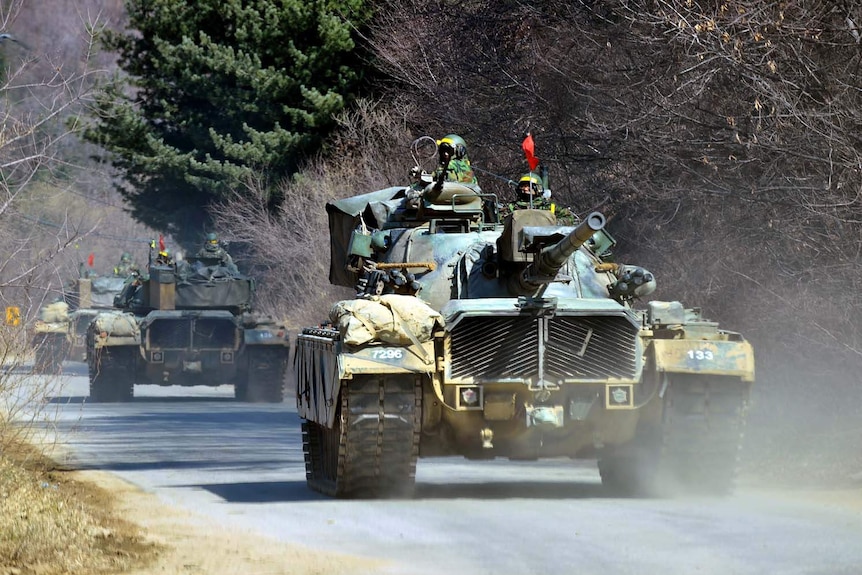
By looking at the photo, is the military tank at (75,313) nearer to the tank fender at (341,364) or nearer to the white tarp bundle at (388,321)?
the tank fender at (341,364)

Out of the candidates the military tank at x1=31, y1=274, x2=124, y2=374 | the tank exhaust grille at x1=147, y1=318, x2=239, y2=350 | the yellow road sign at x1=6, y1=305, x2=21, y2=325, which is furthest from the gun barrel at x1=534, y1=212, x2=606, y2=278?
the military tank at x1=31, y1=274, x2=124, y2=374

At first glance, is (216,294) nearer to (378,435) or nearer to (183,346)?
(183,346)

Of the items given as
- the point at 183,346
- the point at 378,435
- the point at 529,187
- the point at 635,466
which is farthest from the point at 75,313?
the point at 378,435

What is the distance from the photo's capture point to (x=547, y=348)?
13.5 m

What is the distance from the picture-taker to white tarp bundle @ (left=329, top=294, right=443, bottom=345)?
42.8 ft

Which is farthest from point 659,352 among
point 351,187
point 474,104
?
point 351,187

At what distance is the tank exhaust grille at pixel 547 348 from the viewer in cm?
1345

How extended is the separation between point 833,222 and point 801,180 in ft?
1.85

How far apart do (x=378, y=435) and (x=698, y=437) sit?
242cm

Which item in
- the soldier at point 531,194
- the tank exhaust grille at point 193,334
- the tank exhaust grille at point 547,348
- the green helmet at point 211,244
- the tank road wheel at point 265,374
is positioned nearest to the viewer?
the tank exhaust grille at point 547,348

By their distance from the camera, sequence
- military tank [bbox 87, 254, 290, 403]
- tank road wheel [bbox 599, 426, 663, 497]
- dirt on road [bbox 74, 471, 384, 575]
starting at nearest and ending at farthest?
dirt on road [bbox 74, 471, 384, 575], tank road wheel [bbox 599, 426, 663, 497], military tank [bbox 87, 254, 290, 403]

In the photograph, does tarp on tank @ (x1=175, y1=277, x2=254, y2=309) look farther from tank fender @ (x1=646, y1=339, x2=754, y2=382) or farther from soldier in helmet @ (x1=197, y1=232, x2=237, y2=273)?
tank fender @ (x1=646, y1=339, x2=754, y2=382)

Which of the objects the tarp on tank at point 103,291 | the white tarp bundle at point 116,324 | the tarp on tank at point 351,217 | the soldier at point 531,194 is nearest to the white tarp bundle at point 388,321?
the soldier at point 531,194

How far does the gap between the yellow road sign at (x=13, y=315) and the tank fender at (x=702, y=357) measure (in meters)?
5.26
